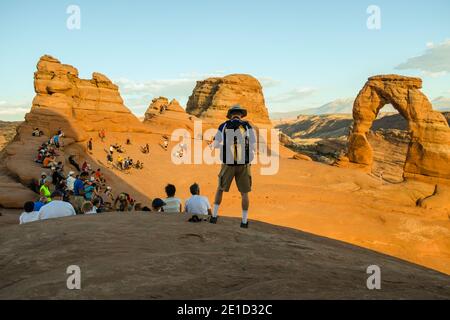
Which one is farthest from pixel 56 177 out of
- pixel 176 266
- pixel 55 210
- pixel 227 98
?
pixel 227 98

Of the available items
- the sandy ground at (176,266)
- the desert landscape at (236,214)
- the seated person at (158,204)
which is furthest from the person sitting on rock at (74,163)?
the sandy ground at (176,266)

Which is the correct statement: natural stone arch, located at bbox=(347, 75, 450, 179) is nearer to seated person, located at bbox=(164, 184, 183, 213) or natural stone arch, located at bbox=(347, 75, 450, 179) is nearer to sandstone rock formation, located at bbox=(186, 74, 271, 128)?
seated person, located at bbox=(164, 184, 183, 213)

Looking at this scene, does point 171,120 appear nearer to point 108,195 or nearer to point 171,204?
point 108,195

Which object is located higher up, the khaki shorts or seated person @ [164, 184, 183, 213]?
the khaki shorts

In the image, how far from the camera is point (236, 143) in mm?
5855

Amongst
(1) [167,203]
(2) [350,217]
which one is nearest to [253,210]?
(2) [350,217]

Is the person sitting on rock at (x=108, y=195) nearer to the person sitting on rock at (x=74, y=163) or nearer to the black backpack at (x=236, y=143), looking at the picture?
the person sitting on rock at (x=74, y=163)

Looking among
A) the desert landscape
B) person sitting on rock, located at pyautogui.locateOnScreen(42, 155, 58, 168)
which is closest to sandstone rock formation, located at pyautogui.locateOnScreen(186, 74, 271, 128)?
the desert landscape

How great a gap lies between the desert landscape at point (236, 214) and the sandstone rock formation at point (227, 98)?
0.24 metres

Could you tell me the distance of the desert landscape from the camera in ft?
11.0

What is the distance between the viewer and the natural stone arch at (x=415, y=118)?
21891 millimetres

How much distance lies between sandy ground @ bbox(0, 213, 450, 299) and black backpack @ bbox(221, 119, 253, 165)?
112 centimetres
